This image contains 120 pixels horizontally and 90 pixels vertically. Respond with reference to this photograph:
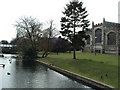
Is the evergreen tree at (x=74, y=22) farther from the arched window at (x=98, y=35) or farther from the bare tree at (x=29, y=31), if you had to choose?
the arched window at (x=98, y=35)

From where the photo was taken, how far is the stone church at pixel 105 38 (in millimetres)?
93562

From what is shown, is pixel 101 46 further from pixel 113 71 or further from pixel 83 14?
pixel 113 71

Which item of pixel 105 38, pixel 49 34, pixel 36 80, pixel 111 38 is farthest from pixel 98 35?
pixel 36 80

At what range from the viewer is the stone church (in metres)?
93.6

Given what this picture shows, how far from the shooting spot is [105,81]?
28.1 m

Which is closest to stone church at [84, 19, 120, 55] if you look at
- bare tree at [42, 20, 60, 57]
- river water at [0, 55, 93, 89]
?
bare tree at [42, 20, 60, 57]

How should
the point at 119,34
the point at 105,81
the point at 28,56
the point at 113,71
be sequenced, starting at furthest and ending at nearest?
the point at 119,34
the point at 28,56
the point at 113,71
the point at 105,81

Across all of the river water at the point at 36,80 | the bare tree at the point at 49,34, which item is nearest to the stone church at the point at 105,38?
the bare tree at the point at 49,34

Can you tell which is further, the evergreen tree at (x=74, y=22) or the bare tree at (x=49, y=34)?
the bare tree at (x=49, y=34)

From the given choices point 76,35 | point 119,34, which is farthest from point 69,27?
point 119,34

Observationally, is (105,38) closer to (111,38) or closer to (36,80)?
(111,38)

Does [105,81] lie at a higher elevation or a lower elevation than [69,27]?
lower

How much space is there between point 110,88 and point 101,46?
79.8 meters

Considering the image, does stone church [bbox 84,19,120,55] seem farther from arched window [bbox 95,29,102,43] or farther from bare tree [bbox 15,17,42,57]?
bare tree [bbox 15,17,42,57]
